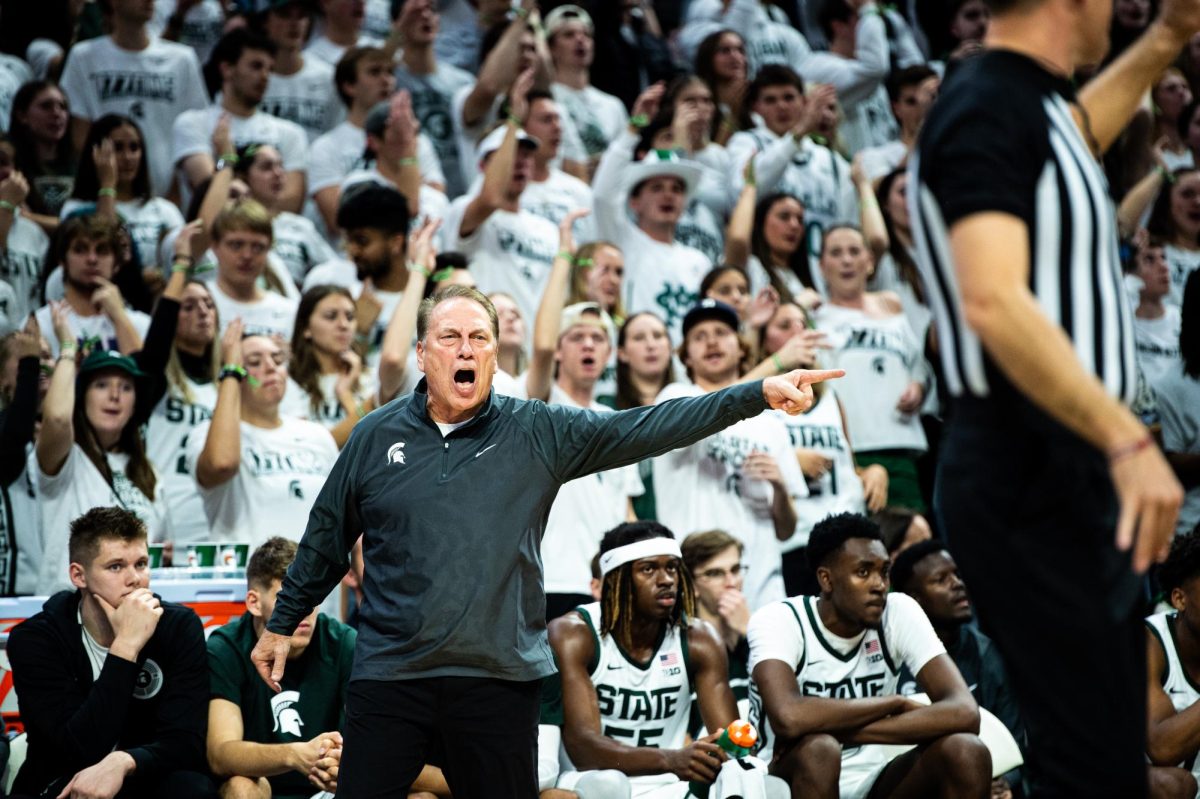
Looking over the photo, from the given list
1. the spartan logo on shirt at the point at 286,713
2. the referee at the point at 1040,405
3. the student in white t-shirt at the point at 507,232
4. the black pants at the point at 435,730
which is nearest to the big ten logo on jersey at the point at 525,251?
the student in white t-shirt at the point at 507,232

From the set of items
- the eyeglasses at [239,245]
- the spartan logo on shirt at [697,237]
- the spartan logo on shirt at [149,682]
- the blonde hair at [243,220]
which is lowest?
the spartan logo on shirt at [149,682]

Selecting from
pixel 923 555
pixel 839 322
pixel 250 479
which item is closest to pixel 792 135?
pixel 839 322

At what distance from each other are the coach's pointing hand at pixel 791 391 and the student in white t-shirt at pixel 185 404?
14.7 feet

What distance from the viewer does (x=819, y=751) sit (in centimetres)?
558

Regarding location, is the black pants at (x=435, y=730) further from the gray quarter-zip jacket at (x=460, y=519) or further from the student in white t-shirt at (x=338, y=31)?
the student in white t-shirt at (x=338, y=31)

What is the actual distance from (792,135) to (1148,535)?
25.6 ft

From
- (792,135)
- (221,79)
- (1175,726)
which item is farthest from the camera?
(221,79)

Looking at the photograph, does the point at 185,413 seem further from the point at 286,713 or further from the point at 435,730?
the point at 435,730

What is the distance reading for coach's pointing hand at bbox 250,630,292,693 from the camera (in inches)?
162

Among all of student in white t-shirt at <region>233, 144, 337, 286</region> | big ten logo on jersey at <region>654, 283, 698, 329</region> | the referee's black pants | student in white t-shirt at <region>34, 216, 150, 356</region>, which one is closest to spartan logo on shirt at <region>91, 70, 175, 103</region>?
student in white t-shirt at <region>233, 144, 337, 286</region>

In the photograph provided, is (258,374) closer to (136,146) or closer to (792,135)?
(136,146)

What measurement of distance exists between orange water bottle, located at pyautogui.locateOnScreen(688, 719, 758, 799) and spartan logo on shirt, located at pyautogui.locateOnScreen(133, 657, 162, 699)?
6.82 feet

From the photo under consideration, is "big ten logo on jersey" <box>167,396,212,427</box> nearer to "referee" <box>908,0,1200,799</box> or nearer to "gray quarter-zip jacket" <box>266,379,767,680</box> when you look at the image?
"gray quarter-zip jacket" <box>266,379,767,680</box>

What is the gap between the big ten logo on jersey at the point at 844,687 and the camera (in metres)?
5.98
